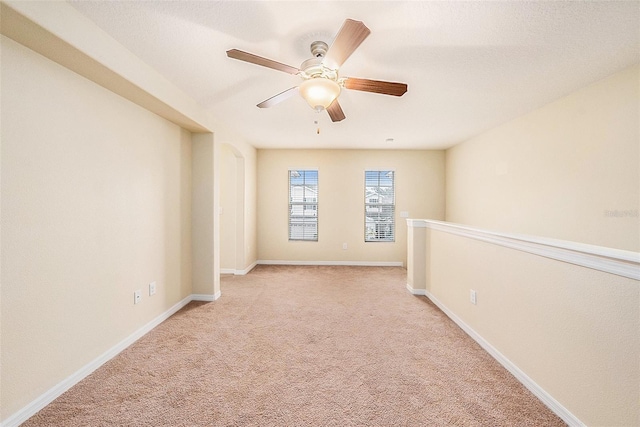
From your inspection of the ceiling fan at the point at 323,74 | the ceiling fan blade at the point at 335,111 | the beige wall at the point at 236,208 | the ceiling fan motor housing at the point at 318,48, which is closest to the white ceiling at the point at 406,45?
the ceiling fan motor housing at the point at 318,48

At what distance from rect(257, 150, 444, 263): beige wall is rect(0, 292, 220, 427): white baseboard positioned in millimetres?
2765

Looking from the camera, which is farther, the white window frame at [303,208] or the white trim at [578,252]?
the white window frame at [303,208]

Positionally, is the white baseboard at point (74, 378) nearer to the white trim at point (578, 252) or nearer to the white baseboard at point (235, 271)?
the white baseboard at point (235, 271)

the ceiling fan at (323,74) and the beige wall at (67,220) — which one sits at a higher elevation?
the ceiling fan at (323,74)

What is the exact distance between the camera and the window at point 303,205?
5.29m

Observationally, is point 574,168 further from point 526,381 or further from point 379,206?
point 379,206

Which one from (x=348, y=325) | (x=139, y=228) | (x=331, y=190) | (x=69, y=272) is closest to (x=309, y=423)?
(x=348, y=325)

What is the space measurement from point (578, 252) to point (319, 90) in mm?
1784

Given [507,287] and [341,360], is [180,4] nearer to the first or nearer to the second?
[341,360]

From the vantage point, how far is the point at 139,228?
2436mm

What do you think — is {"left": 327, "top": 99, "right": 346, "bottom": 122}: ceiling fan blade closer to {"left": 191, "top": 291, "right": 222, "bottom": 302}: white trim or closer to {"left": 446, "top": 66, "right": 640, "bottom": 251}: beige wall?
{"left": 446, "top": 66, "right": 640, "bottom": 251}: beige wall

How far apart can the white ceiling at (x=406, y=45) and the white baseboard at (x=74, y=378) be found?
235cm

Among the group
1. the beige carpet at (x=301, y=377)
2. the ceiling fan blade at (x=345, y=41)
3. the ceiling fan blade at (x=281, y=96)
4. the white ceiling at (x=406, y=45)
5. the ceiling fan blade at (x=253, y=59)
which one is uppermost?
the white ceiling at (x=406, y=45)

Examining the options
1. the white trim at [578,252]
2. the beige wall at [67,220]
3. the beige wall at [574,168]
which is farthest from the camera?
the beige wall at [574,168]
